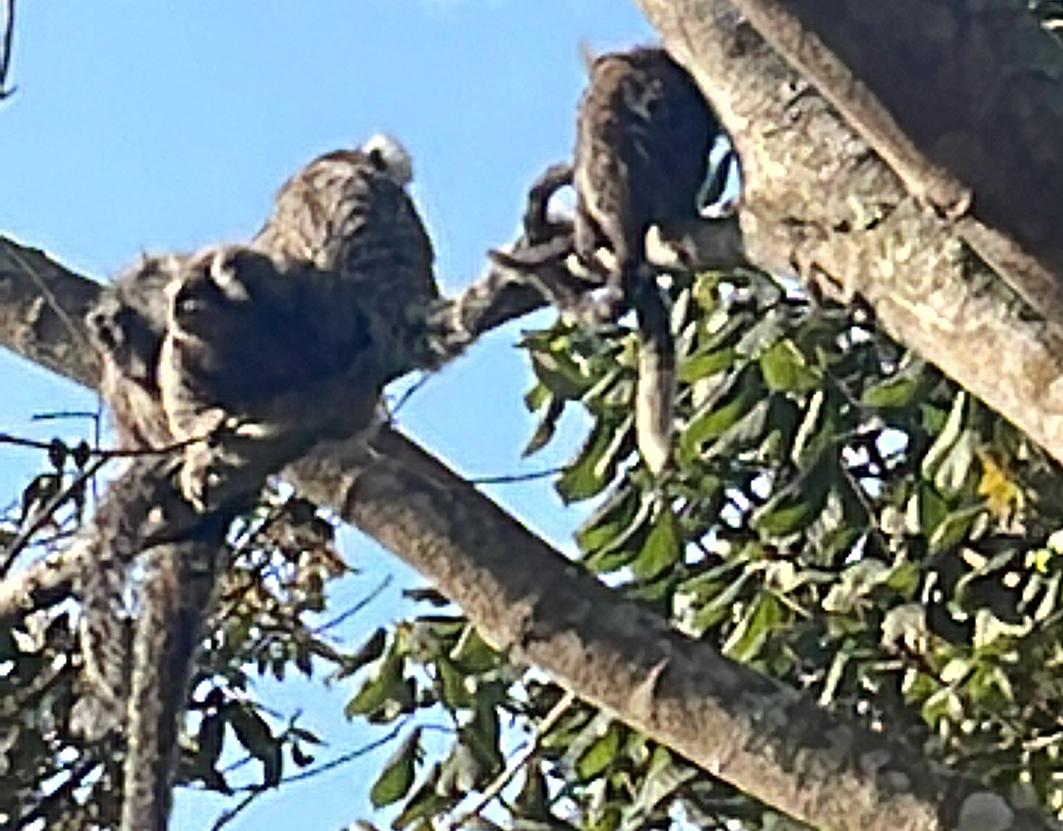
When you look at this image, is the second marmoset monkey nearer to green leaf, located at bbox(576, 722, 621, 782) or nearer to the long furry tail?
the long furry tail

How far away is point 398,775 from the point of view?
185 cm

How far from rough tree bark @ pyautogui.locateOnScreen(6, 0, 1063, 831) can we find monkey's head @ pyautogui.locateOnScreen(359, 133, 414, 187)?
192mm

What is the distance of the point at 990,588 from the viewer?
5.85 feet

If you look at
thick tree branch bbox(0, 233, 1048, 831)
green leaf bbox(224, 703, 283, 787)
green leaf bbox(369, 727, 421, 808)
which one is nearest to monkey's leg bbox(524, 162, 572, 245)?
thick tree branch bbox(0, 233, 1048, 831)

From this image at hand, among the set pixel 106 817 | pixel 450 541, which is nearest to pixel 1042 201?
pixel 450 541

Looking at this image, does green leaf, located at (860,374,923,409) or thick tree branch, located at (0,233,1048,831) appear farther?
green leaf, located at (860,374,923,409)

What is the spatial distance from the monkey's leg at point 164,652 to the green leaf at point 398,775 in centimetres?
35

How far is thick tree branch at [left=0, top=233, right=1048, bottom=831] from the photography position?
1284 millimetres

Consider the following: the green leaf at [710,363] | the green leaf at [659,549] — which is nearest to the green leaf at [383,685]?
the green leaf at [659,549]

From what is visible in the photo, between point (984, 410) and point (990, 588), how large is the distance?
286 mm

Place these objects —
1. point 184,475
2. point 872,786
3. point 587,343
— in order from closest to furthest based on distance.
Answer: point 872,786, point 184,475, point 587,343

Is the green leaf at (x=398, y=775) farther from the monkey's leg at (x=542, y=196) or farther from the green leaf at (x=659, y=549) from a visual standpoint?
the monkey's leg at (x=542, y=196)

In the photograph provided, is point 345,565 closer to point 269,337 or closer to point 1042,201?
point 269,337

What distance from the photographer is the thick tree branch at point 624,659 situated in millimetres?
1284
